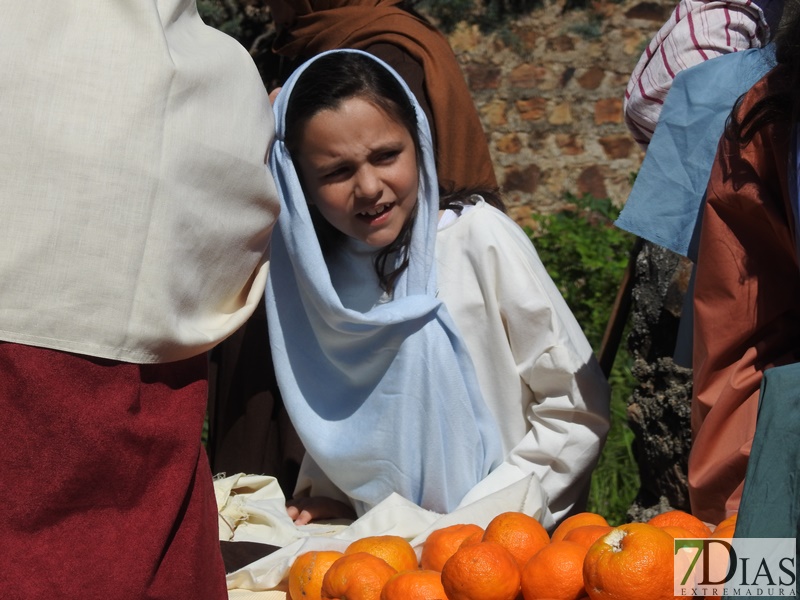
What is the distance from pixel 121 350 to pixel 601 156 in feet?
16.0

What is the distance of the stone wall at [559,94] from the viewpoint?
6.08 metres

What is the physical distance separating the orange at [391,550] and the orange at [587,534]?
321mm

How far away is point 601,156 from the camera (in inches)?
244

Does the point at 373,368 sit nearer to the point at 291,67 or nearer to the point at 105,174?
the point at 105,174

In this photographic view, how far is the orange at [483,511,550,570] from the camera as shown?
1.91 metres

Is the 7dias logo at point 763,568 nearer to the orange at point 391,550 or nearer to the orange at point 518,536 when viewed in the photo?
the orange at point 518,536

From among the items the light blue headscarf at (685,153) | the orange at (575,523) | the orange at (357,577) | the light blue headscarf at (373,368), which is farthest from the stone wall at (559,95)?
the orange at (357,577)

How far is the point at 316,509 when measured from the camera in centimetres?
273

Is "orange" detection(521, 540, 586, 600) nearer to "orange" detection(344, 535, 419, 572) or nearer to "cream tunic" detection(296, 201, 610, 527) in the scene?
"orange" detection(344, 535, 419, 572)

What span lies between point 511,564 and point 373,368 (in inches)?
34.0

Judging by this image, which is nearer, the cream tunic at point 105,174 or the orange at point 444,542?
the cream tunic at point 105,174

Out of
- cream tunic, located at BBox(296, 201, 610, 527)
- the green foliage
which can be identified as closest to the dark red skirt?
cream tunic, located at BBox(296, 201, 610, 527)

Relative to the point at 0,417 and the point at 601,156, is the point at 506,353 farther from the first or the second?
the point at 601,156

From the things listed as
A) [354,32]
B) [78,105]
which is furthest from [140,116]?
[354,32]
